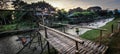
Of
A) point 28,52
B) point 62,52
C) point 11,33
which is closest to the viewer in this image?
point 62,52

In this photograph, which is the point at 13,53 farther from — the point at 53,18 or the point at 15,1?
the point at 15,1

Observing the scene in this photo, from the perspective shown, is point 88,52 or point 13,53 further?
point 13,53

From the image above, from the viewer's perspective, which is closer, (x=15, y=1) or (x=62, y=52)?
(x=62, y=52)

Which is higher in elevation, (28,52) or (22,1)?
(22,1)

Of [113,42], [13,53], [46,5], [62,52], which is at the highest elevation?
[46,5]

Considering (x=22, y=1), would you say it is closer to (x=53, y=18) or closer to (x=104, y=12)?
(x=53, y=18)

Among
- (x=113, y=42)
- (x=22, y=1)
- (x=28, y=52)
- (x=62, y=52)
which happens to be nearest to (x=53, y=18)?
(x=22, y=1)

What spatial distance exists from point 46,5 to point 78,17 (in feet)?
45.4

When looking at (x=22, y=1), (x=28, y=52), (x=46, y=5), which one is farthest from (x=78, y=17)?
(x=28, y=52)

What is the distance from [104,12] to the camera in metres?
63.6

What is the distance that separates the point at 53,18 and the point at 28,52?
2235cm

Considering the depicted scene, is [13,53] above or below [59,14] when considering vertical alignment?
below

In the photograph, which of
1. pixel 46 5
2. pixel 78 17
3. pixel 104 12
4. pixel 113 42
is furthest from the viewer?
pixel 104 12

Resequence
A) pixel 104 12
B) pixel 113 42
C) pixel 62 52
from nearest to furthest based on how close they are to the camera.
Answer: pixel 62 52 → pixel 113 42 → pixel 104 12
